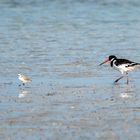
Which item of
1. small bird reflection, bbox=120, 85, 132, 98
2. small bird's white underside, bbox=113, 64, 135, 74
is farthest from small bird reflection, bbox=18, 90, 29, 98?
small bird's white underside, bbox=113, 64, 135, 74

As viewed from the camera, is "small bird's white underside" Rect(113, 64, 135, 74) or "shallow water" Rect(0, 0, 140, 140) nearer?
"shallow water" Rect(0, 0, 140, 140)

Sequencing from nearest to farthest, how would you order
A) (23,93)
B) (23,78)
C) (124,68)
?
(23,93) < (23,78) < (124,68)

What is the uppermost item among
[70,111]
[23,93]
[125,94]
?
[70,111]

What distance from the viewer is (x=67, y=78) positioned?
15.2 meters

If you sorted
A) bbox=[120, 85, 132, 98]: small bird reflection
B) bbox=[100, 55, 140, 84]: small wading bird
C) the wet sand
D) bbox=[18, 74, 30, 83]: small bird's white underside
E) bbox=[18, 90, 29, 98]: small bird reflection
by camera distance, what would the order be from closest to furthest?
the wet sand < bbox=[120, 85, 132, 98]: small bird reflection < bbox=[18, 90, 29, 98]: small bird reflection < bbox=[18, 74, 30, 83]: small bird's white underside < bbox=[100, 55, 140, 84]: small wading bird

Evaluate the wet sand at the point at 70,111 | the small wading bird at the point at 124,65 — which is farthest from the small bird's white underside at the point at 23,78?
the small wading bird at the point at 124,65

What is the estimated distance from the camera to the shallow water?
10172 millimetres

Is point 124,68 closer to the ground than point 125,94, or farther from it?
closer to the ground

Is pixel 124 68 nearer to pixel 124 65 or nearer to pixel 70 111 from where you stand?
pixel 124 65

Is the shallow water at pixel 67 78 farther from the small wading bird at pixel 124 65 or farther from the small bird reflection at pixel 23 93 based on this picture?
the small wading bird at pixel 124 65

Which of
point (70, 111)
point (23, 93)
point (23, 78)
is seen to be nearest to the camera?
point (70, 111)

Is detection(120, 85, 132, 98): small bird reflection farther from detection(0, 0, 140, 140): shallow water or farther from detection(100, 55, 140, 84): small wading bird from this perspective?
detection(100, 55, 140, 84): small wading bird

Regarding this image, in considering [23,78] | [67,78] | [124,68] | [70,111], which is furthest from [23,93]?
[124,68]

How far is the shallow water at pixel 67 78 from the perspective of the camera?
33.4 feet
